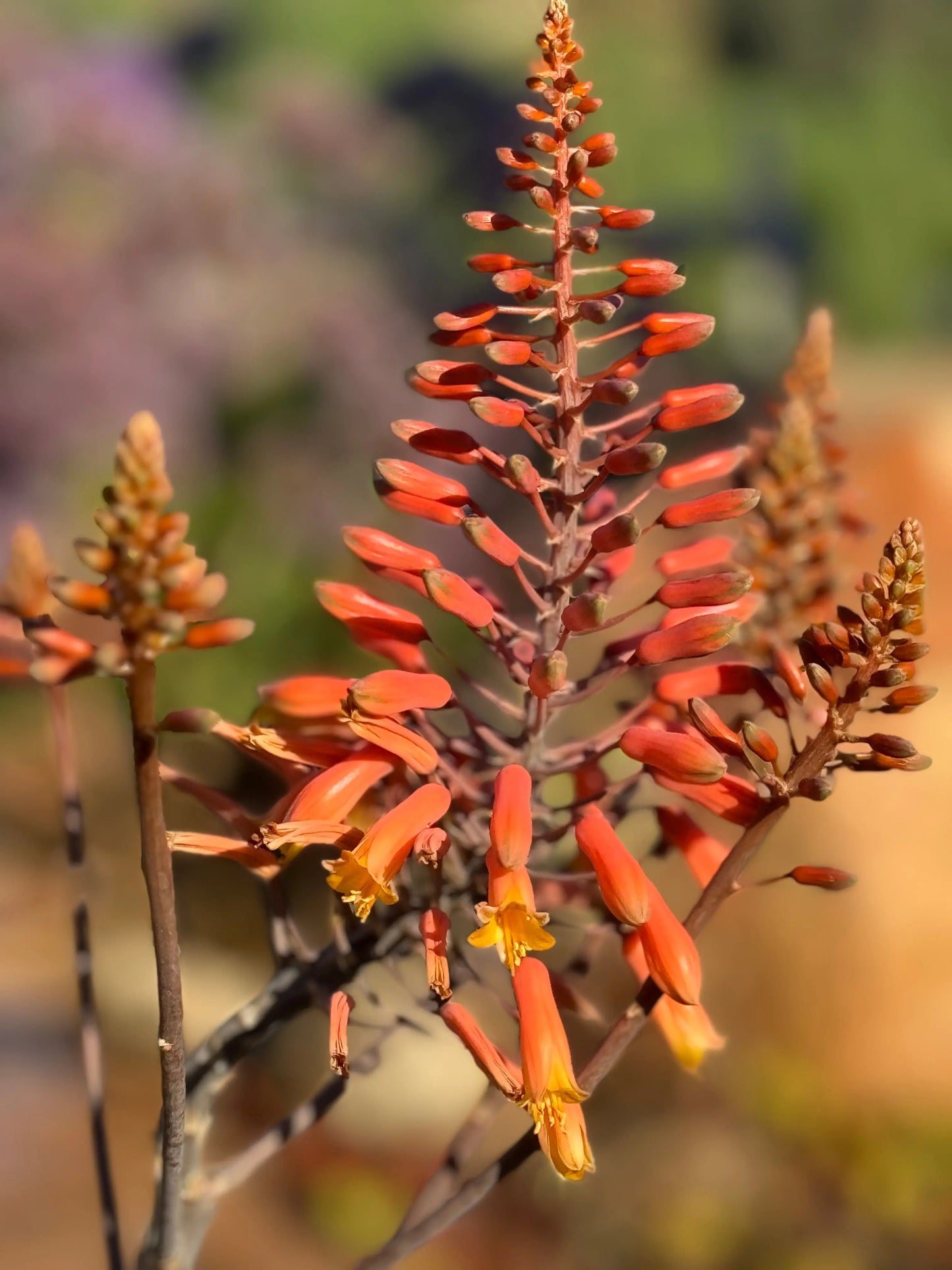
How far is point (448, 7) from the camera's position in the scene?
856 centimetres

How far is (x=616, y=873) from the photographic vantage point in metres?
0.78

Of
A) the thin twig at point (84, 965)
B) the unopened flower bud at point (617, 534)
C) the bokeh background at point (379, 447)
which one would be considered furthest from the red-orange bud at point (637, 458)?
the bokeh background at point (379, 447)

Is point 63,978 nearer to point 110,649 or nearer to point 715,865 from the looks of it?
point 715,865

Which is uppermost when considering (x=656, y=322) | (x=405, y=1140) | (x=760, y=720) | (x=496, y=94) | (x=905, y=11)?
(x=905, y=11)

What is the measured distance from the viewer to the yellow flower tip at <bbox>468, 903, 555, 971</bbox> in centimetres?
77

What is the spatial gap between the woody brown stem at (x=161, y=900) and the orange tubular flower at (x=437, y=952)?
0.18m

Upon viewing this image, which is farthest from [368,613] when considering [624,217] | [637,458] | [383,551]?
[624,217]

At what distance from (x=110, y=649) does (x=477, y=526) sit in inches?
13.1

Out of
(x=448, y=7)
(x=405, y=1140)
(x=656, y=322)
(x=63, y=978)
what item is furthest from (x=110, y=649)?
(x=448, y=7)

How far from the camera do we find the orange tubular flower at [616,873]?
77 centimetres

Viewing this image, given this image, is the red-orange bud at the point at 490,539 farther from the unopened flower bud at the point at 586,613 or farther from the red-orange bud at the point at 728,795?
the red-orange bud at the point at 728,795

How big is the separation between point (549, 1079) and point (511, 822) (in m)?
0.18

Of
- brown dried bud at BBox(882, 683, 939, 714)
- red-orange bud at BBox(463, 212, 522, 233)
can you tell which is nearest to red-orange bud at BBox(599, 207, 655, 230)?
red-orange bud at BBox(463, 212, 522, 233)

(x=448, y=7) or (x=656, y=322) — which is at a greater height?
(x=448, y=7)
